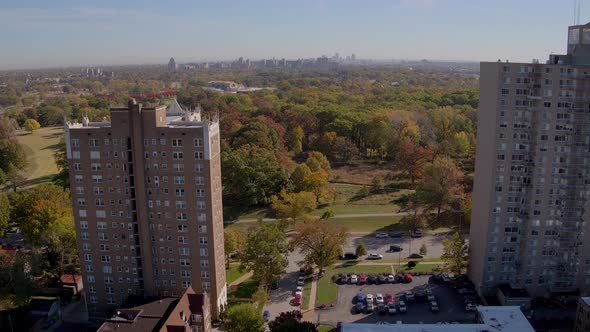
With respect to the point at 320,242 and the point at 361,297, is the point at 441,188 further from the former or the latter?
the point at 361,297

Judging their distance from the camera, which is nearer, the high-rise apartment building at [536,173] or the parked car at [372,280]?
the high-rise apartment building at [536,173]

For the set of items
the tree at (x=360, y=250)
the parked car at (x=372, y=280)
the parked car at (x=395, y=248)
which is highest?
the tree at (x=360, y=250)

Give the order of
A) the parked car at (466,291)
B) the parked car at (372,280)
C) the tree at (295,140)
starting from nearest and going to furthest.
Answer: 1. the parked car at (466,291)
2. the parked car at (372,280)
3. the tree at (295,140)

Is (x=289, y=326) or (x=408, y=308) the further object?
(x=408, y=308)

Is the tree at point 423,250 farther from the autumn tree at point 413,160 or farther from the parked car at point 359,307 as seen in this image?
the autumn tree at point 413,160

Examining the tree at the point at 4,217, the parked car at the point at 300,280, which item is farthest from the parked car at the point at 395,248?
the tree at the point at 4,217

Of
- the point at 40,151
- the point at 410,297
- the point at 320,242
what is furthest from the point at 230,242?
the point at 40,151

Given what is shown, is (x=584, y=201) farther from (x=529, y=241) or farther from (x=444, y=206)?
(x=444, y=206)
